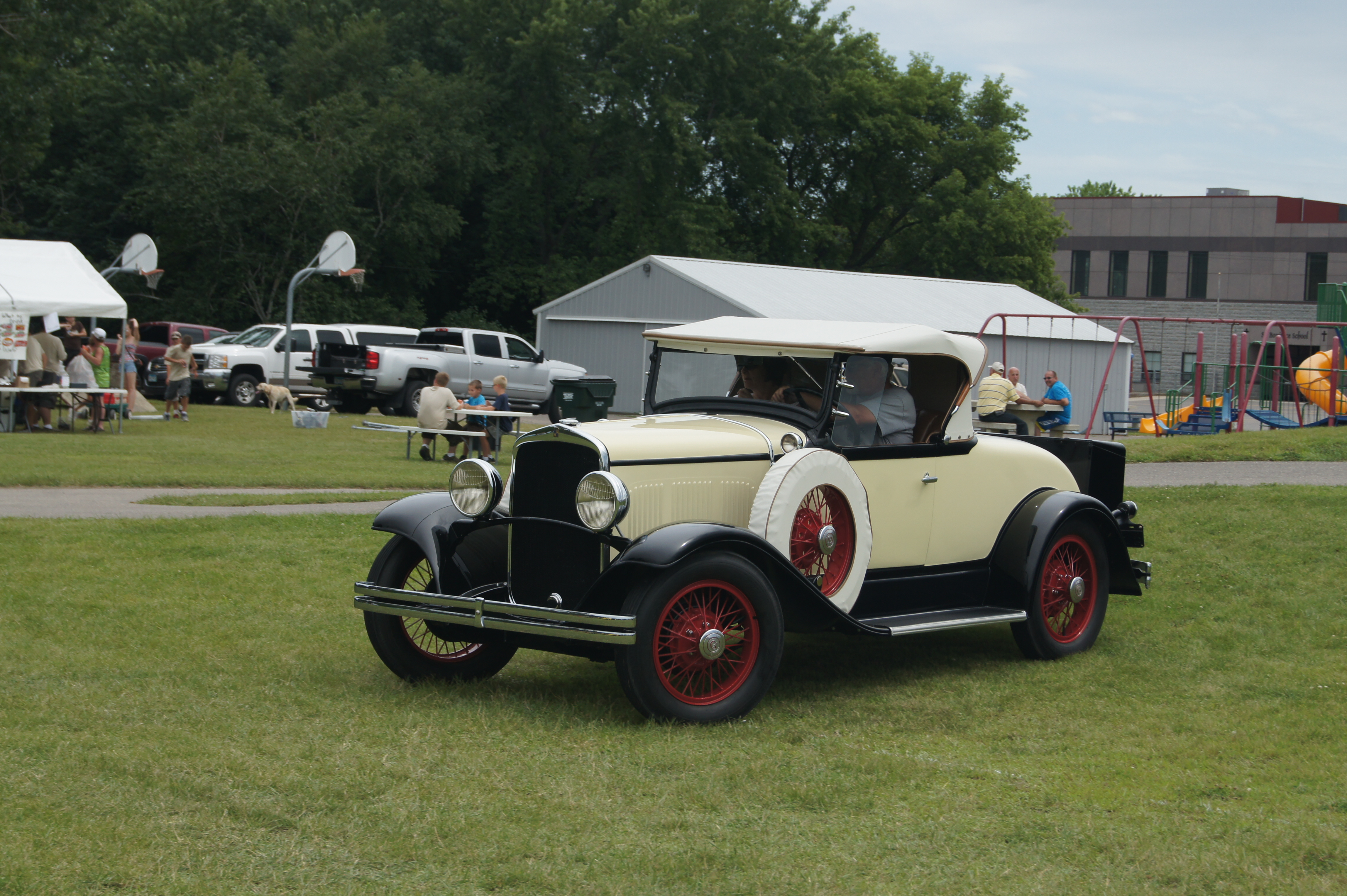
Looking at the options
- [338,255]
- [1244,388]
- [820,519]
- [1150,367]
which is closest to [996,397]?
[1244,388]

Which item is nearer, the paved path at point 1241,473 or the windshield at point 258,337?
the paved path at point 1241,473

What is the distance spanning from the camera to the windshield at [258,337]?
30578mm

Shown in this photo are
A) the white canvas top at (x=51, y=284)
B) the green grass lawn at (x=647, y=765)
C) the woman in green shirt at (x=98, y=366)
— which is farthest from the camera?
the woman in green shirt at (x=98, y=366)

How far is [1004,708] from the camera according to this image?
6.59 metres

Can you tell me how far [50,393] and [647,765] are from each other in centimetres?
1802

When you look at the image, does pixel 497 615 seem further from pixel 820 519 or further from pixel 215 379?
pixel 215 379

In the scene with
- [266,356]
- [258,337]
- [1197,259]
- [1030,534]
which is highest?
[1197,259]

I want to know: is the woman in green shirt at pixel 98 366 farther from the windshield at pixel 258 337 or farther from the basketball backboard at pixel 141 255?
the basketball backboard at pixel 141 255

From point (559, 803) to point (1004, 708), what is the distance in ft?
8.60

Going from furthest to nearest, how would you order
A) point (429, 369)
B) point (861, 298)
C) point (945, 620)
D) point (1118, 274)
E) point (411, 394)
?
point (1118, 274)
point (861, 298)
point (429, 369)
point (411, 394)
point (945, 620)

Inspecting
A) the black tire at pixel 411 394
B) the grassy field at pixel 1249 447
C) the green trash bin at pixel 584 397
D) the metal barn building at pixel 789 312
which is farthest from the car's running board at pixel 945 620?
the black tire at pixel 411 394

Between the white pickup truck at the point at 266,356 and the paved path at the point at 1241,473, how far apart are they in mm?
17301

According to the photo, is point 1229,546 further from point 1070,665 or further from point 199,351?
point 199,351

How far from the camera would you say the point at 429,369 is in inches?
1155
